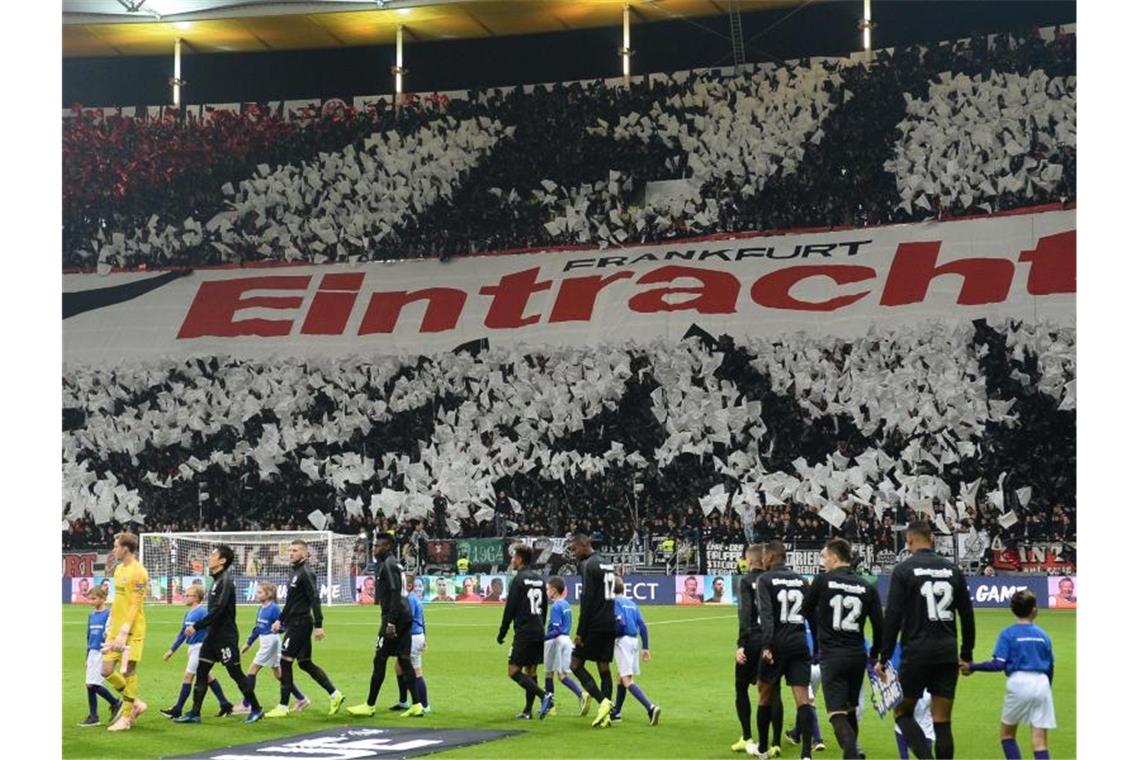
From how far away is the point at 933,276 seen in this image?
39594 millimetres

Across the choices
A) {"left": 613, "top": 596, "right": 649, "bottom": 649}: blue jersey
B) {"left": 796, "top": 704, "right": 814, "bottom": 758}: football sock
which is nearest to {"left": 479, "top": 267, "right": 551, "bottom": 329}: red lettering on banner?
{"left": 613, "top": 596, "right": 649, "bottom": 649}: blue jersey

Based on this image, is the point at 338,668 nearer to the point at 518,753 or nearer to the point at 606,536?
the point at 518,753

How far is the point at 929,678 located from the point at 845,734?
0.76 m

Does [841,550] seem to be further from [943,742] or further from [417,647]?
[417,647]

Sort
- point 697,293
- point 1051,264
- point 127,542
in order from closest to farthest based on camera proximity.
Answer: point 127,542 < point 1051,264 < point 697,293

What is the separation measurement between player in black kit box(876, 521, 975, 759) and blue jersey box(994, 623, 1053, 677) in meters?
0.32

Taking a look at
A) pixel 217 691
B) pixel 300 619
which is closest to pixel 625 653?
pixel 300 619

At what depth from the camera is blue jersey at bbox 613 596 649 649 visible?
16156 mm

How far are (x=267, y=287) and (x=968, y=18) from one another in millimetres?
22264

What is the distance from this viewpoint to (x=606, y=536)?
121 ft

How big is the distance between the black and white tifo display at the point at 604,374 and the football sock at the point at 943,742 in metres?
24.0

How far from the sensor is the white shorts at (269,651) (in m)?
17.2

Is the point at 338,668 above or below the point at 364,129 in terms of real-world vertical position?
below
